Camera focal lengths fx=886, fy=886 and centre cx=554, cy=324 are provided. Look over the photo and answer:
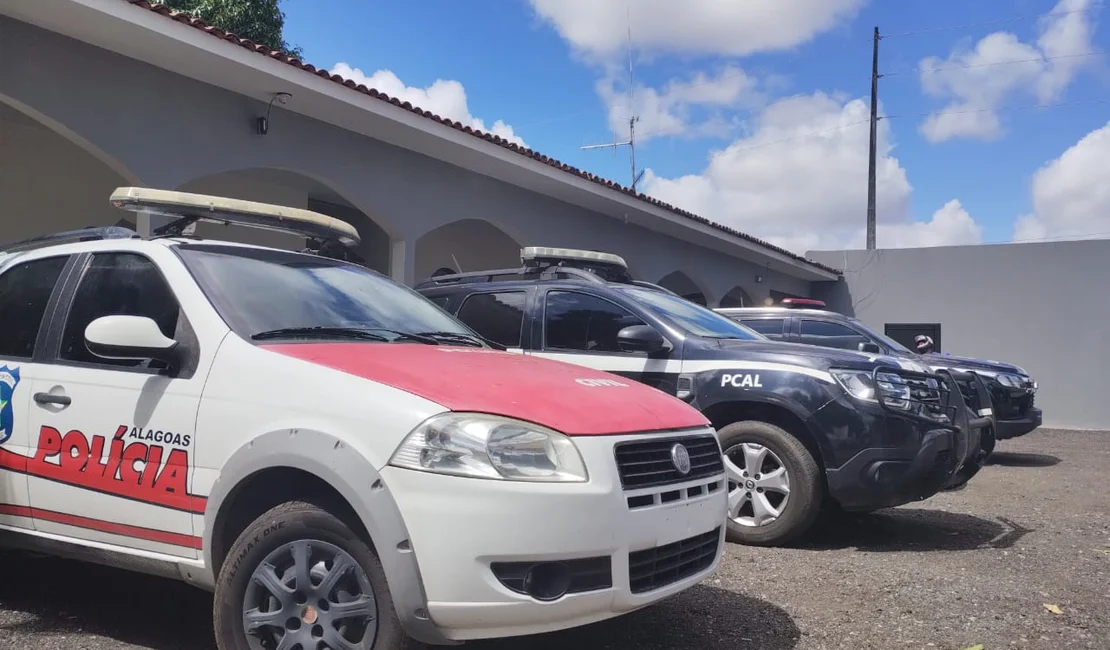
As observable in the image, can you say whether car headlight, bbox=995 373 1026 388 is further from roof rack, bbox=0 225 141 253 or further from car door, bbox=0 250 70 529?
car door, bbox=0 250 70 529

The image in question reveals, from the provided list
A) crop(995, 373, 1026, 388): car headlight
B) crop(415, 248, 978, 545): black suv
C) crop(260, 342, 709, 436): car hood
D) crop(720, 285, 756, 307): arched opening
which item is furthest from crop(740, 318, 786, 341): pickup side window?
crop(720, 285, 756, 307): arched opening

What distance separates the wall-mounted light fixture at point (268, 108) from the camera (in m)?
8.41

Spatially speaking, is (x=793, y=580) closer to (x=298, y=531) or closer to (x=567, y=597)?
(x=567, y=597)

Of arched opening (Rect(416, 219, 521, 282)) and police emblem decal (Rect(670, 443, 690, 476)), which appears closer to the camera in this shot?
police emblem decal (Rect(670, 443, 690, 476))

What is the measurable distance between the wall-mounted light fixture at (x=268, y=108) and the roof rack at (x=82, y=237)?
14.3 feet

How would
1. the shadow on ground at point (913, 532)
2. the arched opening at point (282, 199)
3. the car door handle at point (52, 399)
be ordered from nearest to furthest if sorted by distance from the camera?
the car door handle at point (52, 399)
the shadow on ground at point (913, 532)
the arched opening at point (282, 199)

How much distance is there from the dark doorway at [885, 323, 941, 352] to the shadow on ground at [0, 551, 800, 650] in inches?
747

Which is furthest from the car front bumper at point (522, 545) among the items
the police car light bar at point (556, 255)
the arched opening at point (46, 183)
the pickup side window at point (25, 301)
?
the arched opening at point (46, 183)

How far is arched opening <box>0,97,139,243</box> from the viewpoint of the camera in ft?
33.8

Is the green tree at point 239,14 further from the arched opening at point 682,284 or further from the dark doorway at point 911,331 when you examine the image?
the dark doorway at point 911,331

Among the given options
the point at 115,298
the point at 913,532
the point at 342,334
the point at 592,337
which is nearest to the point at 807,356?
the point at 592,337

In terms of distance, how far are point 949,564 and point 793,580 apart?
1.13m

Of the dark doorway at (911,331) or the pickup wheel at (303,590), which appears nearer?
the pickup wheel at (303,590)

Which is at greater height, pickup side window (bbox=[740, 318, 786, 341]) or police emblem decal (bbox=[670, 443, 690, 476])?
pickup side window (bbox=[740, 318, 786, 341])
